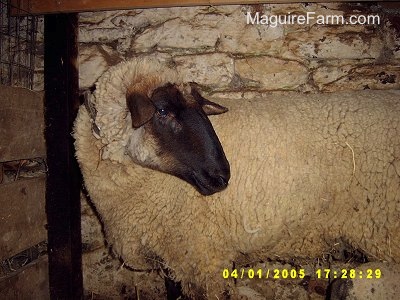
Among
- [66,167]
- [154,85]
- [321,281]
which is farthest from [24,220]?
[321,281]

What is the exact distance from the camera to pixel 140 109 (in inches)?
63.7

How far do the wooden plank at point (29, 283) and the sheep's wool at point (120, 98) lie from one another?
1.16 meters

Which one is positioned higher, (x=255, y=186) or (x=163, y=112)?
(x=163, y=112)

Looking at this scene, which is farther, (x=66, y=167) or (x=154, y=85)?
(x=66, y=167)

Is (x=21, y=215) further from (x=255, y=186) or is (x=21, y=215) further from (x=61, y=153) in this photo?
(x=255, y=186)

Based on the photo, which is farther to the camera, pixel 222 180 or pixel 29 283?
pixel 29 283

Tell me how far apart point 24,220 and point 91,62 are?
140 centimetres

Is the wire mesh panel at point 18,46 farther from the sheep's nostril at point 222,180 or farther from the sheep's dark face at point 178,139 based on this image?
the sheep's nostril at point 222,180

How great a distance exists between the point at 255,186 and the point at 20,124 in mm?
1785

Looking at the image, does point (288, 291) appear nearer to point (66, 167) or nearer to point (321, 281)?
point (321, 281)

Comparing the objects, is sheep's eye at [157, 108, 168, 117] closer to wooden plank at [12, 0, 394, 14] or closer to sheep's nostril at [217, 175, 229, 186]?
sheep's nostril at [217, 175, 229, 186]

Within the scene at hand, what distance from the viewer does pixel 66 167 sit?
2279mm

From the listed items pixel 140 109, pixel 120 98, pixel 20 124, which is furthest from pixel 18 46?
pixel 140 109

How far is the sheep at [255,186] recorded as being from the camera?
5.57 feet
